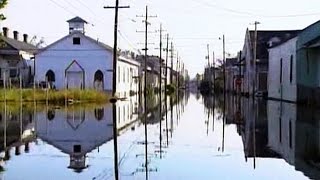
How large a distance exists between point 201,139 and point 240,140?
1382 millimetres

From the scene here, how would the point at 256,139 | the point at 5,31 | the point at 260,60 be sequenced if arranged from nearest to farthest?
the point at 256,139, the point at 5,31, the point at 260,60

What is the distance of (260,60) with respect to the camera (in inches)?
3280

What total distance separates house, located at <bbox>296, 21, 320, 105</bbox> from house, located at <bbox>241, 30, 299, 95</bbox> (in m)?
26.0

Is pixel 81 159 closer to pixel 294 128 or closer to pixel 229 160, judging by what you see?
pixel 229 160

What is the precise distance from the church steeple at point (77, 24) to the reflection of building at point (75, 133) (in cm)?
3656

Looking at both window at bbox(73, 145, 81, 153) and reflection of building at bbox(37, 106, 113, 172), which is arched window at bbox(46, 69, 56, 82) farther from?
window at bbox(73, 145, 81, 153)

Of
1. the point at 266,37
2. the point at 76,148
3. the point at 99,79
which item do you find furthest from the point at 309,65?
the point at 266,37

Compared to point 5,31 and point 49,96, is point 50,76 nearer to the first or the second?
point 49,96

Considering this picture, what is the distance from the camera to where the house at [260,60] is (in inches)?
3103

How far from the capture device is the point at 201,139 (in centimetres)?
2067

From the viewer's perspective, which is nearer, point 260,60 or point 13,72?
point 13,72

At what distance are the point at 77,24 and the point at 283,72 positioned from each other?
23.6 metres

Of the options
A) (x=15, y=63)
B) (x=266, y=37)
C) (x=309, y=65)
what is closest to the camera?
(x=309, y=65)

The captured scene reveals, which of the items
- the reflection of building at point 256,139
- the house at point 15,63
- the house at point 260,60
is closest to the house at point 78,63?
the house at point 15,63
